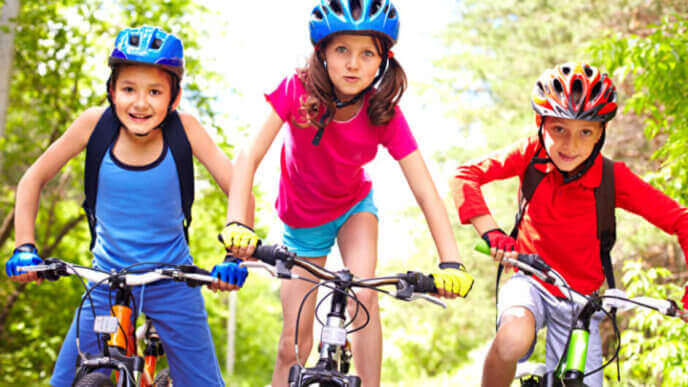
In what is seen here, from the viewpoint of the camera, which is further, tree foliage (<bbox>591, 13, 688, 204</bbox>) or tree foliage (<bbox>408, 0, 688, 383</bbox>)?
tree foliage (<bbox>408, 0, 688, 383</bbox>)

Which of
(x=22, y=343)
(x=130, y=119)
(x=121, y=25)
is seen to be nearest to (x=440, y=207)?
(x=130, y=119)

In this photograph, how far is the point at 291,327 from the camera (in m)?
4.29

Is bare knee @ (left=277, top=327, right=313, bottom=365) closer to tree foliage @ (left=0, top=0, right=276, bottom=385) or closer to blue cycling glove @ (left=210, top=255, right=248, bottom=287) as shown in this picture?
blue cycling glove @ (left=210, top=255, right=248, bottom=287)

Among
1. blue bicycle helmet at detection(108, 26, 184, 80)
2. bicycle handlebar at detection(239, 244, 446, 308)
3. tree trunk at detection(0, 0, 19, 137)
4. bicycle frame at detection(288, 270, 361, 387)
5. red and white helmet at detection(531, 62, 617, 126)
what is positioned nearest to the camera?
bicycle frame at detection(288, 270, 361, 387)

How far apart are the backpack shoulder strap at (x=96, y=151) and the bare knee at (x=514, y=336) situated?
2337 mm

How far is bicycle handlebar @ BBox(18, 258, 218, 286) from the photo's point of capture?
3297 millimetres

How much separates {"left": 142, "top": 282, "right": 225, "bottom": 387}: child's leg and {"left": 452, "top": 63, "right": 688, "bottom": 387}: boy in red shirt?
5.14ft

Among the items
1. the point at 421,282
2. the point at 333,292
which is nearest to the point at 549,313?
the point at 421,282

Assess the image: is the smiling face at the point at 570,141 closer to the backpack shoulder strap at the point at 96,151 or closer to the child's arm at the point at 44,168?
the backpack shoulder strap at the point at 96,151

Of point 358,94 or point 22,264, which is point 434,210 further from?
point 22,264

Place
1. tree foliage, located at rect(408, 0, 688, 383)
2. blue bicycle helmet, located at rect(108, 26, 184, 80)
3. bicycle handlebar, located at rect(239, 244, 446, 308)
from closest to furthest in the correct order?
1. bicycle handlebar, located at rect(239, 244, 446, 308)
2. blue bicycle helmet, located at rect(108, 26, 184, 80)
3. tree foliage, located at rect(408, 0, 688, 383)

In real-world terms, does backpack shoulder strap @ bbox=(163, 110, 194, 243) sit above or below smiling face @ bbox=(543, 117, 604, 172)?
below

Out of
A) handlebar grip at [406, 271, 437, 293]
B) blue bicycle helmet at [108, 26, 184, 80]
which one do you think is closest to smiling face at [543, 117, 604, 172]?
handlebar grip at [406, 271, 437, 293]

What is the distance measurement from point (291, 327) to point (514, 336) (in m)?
1.31
